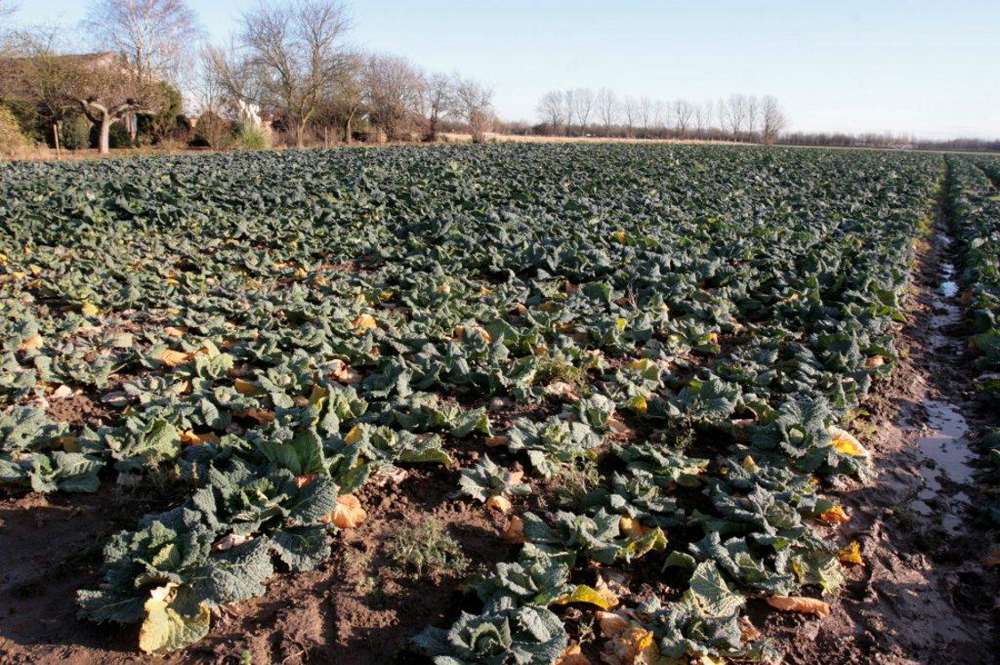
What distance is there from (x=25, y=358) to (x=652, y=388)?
16.3ft

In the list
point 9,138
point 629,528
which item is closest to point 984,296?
point 629,528

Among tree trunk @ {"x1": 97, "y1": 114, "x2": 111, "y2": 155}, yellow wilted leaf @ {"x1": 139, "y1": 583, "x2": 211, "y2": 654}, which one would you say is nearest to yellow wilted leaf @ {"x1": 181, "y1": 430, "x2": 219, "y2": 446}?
yellow wilted leaf @ {"x1": 139, "y1": 583, "x2": 211, "y2": 654}

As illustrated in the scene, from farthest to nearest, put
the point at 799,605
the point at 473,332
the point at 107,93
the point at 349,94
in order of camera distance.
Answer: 1. the point at 349,94
2. the point at 107,93
3. the point at 473,332
4. the point at 799,605

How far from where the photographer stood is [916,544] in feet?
12.7

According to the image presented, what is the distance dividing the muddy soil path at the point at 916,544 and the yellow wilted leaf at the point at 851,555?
0.04m

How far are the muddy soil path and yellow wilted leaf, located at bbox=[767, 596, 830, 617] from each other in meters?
0.07

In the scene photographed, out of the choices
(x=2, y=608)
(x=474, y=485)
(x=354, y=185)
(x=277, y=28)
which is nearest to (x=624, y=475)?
(x=474, y=485)

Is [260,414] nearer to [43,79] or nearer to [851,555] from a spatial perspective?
[851,555]

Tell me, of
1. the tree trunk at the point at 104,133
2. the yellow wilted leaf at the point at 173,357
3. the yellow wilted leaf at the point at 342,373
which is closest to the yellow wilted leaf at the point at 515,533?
the yellow wilted leaf at the point at 342,373

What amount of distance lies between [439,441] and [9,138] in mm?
30613

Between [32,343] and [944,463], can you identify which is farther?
[32,343]

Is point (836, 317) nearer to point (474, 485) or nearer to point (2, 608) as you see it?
point (474, 485)

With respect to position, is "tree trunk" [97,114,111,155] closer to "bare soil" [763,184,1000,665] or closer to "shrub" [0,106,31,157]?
"shrub" [0,106,31,157]

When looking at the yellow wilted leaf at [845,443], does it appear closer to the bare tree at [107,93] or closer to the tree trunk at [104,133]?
the bare tree at [107,93]
